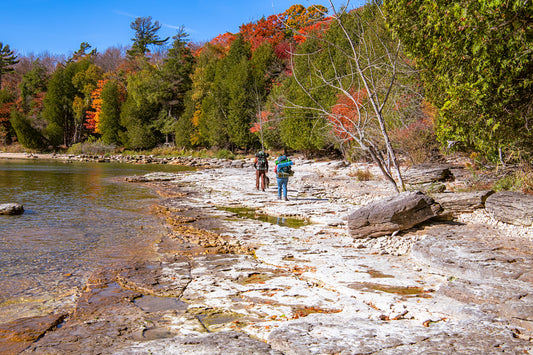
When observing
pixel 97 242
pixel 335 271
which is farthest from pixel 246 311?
pixel 97 242

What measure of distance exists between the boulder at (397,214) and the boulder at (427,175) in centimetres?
592

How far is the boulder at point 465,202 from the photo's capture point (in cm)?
860

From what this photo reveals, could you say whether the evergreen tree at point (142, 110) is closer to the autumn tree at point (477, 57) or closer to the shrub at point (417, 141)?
the shrub at point (417, 141)

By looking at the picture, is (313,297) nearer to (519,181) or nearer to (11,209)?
(519,181)

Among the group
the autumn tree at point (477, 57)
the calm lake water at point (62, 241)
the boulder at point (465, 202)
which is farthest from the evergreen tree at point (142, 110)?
the boulder at point (465, 202)

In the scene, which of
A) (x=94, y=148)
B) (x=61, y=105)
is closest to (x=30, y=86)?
(x=61, y=105)

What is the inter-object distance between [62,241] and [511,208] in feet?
31.2

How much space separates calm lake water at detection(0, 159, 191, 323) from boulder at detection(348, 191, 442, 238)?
4.40 meters

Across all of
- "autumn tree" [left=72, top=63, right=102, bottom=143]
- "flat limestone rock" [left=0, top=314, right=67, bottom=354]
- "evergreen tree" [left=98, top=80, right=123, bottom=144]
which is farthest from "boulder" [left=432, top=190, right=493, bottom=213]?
"autumn tree" [left=72, top=63, right=102, bottom=143]

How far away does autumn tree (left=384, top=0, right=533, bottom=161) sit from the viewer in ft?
19.6

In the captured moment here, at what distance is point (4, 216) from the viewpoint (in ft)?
37.4

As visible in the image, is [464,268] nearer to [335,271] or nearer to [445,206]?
[335,271]

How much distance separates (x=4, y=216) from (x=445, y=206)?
12.2 meters

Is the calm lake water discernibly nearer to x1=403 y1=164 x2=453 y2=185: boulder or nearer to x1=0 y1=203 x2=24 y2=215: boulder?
x1=0 y1=203 x2=24 y2=215: boulder
